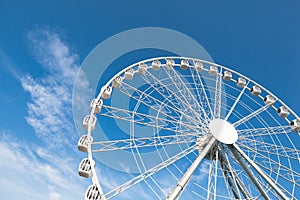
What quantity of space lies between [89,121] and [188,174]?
4.73 metres

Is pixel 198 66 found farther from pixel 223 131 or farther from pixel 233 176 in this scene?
pixel 233 176

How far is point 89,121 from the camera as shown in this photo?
11.3m

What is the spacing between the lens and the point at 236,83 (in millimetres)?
17188

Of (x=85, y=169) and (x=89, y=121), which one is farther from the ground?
(x=89, y=121)

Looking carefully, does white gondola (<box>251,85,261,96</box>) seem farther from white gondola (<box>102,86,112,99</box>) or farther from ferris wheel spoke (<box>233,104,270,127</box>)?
white gondola (<box>102,86,112,99</box>)

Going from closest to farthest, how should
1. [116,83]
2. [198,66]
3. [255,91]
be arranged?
[116,83], [255,91], [198,66]

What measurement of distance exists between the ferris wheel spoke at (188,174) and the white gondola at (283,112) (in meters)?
5.95

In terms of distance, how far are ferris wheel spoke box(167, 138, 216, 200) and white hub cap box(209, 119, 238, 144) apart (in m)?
0.41

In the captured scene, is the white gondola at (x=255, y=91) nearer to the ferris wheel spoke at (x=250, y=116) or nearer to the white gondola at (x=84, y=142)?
the ferris wheel spoke at (x=250, y=116)

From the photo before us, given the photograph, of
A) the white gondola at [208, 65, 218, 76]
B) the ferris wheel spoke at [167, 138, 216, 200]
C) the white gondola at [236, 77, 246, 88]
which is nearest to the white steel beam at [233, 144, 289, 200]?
the ferris wheel spoke at [167, 138, 216, 200]

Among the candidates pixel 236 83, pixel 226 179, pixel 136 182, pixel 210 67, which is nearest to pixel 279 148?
pixel 226 179

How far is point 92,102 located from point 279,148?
392 inches

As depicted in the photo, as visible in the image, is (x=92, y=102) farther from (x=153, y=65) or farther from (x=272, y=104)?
(x=272, y=104)

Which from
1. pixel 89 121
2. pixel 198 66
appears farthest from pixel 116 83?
pixel 198 66
